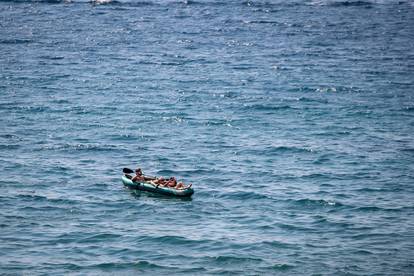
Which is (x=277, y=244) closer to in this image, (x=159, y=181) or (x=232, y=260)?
(x=232, y=260)

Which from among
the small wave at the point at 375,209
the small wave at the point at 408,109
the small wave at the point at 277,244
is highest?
the small wave at the point at 408,109

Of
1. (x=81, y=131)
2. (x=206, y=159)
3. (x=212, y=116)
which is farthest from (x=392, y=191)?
(x=81, y=131)

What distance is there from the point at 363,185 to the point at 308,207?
6.60 metres

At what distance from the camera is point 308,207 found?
2083 inches

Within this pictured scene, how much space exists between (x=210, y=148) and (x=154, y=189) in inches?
482

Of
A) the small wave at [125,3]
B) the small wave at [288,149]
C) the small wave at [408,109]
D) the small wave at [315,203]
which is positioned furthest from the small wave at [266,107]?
the small wave at [125,3]

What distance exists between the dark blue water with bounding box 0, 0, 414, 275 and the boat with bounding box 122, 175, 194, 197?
0.66m

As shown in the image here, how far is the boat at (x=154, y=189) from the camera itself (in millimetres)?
53250

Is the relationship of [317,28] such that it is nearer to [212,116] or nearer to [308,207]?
[212,116]

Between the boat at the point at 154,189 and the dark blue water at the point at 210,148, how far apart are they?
2.18 feet

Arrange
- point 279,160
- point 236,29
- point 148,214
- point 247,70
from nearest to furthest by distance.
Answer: point 148,214, point 279,160, point 247,70, point 236,29

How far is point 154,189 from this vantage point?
54.5 meters

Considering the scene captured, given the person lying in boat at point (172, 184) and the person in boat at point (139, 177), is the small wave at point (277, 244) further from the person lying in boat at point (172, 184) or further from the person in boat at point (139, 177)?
the person in boat at point (139, 177)

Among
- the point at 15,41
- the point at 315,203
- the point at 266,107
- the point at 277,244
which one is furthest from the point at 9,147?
the point at 15,41
